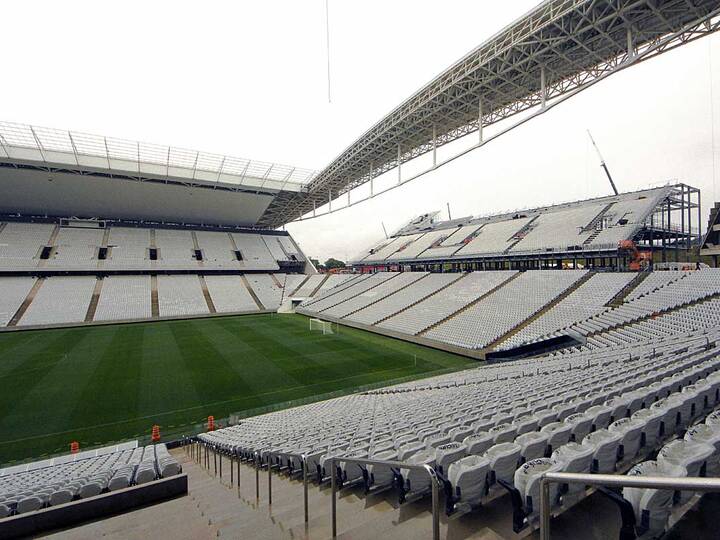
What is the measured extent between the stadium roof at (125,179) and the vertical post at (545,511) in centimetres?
4220

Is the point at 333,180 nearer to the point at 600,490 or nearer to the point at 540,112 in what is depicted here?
the point at 540,112

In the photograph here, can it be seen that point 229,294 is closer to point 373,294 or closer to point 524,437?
point 373,294

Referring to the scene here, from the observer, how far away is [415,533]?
113 inches

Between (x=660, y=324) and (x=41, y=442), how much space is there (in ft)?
82.1

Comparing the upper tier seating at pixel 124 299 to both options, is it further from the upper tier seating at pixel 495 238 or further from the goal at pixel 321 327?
the upper tier seating at pixel 495 238

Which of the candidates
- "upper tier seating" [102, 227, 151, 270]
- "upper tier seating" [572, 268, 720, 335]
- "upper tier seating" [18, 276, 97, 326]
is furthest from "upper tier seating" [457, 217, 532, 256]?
"upper tier seating" [102, 227, 151, 270]

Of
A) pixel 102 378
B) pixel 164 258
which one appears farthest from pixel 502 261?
pixel 164 258

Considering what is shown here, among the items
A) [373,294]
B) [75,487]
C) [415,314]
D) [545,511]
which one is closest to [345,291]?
[373,294]

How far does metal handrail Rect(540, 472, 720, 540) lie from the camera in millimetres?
1204

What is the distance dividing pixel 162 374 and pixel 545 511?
20.2 m

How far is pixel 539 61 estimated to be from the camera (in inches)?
687

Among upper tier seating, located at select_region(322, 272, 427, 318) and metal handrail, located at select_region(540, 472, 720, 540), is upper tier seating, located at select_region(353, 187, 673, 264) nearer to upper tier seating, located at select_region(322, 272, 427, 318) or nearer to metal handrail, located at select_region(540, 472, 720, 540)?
upper tier seating, located at select_region(322, 272, 427, 318)

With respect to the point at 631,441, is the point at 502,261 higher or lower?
higher

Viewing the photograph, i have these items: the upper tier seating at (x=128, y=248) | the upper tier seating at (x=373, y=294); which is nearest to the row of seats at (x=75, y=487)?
the upper tier seating at (x=373, y=294)
